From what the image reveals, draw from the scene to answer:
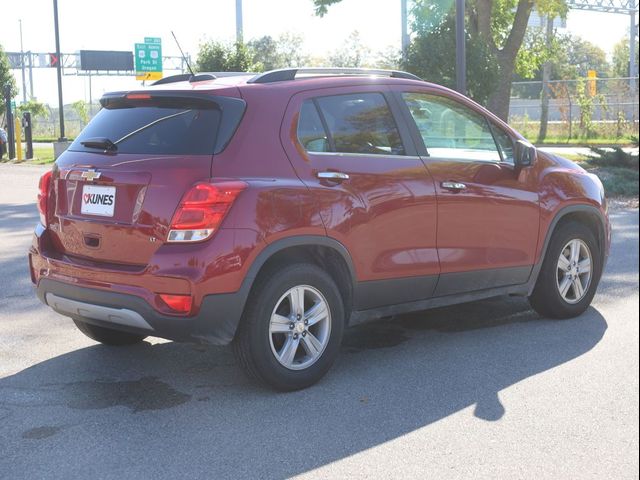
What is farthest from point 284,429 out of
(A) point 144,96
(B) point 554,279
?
(B) point 554,279

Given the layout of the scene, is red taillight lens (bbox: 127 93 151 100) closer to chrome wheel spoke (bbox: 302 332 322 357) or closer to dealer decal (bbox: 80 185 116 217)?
dealer decal (bbox: 80 185 116 217)

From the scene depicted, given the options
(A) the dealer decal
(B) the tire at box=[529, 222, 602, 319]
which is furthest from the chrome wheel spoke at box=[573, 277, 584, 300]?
(A) the dealer decal

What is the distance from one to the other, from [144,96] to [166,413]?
181 cm

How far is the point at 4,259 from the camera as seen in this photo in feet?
30.3

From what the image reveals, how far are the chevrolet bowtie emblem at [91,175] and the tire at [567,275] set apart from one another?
10.5ft

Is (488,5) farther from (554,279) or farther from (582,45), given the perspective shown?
(582,45)

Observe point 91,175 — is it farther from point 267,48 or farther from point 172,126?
point 267,48

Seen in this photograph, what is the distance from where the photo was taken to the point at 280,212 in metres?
4.68

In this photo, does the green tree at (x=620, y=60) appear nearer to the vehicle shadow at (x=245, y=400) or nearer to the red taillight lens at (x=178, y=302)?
the vehicle shadow at (x=245, y=400)

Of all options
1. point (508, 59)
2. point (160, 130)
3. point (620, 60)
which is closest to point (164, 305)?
point (160, 130)

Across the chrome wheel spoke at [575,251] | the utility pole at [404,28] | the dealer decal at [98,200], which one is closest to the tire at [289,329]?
the dealer decal at [98,200]

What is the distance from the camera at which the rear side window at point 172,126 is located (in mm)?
4676

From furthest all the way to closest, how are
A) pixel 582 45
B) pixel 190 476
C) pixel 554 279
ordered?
pixel 582 45 → pixel 554 279 → pixel 190 476

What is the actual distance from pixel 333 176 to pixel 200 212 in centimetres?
88
